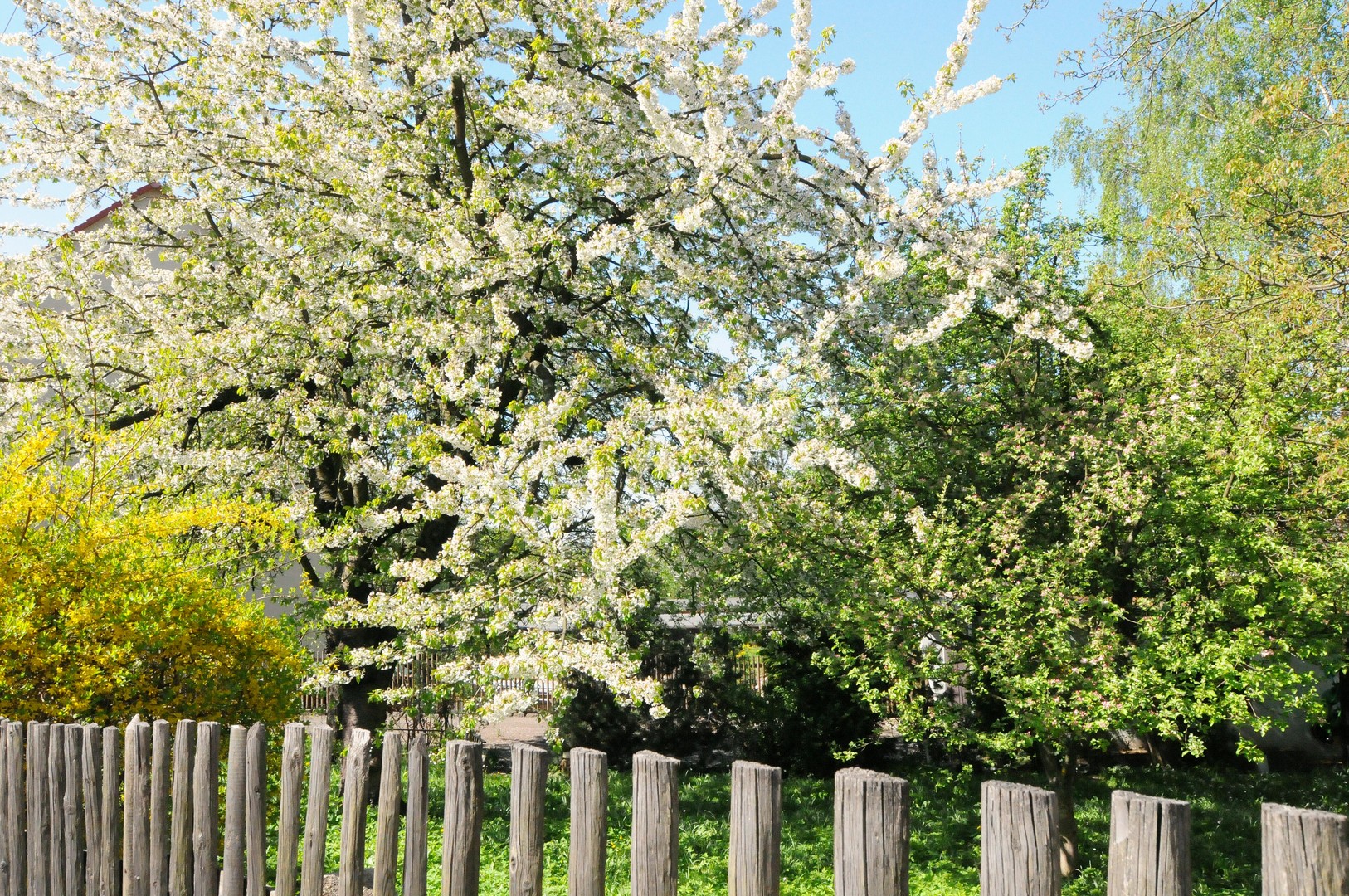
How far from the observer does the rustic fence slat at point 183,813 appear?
3043 mm

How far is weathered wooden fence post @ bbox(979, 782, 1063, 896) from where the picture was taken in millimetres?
1480

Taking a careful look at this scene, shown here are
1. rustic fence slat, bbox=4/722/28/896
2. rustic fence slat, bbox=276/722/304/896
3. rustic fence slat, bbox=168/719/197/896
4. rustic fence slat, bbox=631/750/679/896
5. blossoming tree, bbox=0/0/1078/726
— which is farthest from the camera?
blossoming tree, bbox=0/0/1078/726

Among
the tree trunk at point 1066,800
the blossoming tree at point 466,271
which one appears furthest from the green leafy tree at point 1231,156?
the tree trunk at point 1066,800

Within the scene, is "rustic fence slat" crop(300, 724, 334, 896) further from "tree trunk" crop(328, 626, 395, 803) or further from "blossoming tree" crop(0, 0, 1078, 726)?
"tree trunk" crop(328, 626, 395, 803)

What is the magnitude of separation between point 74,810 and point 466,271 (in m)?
4.05

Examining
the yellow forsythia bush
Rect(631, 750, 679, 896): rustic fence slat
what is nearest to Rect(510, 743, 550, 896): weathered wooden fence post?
Rect(631, 750, 679, 896): rustic fence slat

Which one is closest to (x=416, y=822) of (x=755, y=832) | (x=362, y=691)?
(x=755, y=832)

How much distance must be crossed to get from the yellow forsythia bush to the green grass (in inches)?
61.4

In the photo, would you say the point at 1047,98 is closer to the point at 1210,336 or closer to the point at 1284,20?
the point at 1210,336

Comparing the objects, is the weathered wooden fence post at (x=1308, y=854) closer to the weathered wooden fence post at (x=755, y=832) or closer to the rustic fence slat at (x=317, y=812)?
the weathered wooden fence post at (x=755, y=832)

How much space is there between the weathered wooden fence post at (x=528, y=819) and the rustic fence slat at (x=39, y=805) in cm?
247

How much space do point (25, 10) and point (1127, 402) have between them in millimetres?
8819

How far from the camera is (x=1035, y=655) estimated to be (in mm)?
6992

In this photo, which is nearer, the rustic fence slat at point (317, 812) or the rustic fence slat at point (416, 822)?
the rustic fence slat at point (416, 822)
